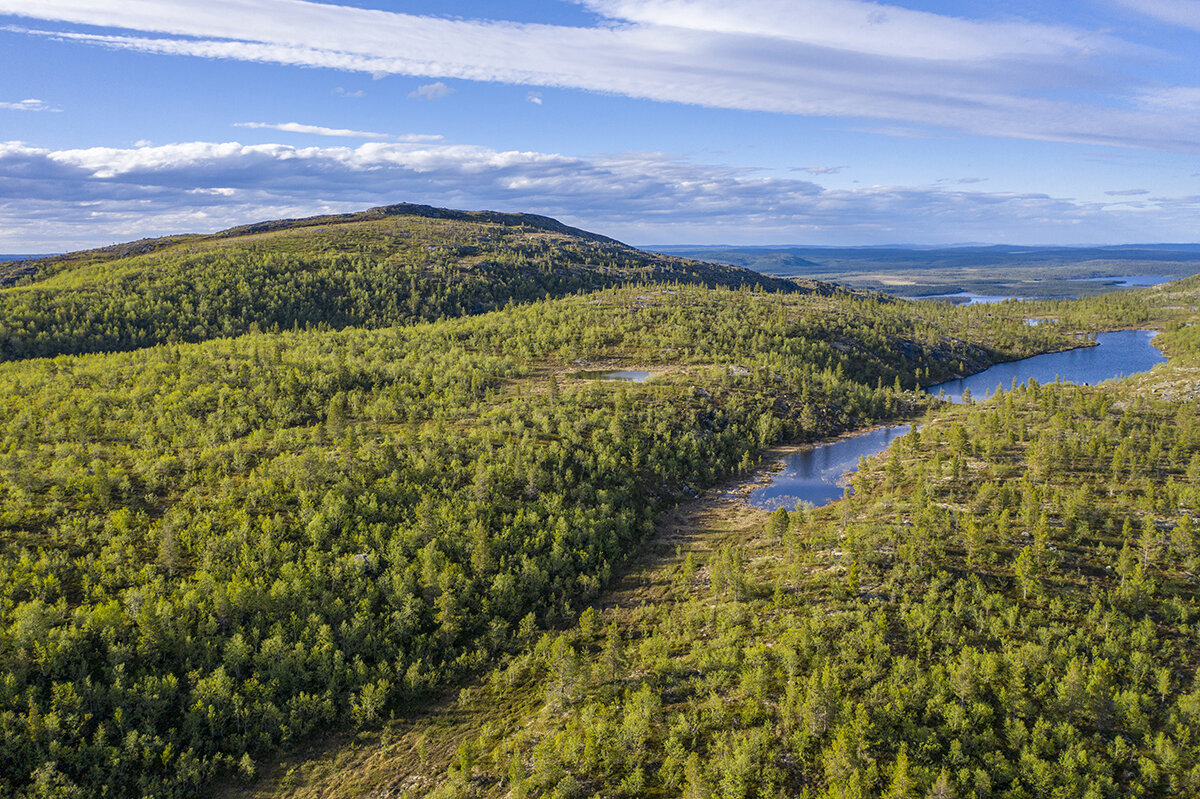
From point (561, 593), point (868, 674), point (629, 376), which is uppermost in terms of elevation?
point (629, 376)

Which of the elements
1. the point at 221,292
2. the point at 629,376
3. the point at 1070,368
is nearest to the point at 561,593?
the point at 629,376

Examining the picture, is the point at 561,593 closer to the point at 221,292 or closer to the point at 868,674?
the point at 868,674

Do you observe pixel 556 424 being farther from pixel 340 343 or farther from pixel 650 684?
pixel 340 343

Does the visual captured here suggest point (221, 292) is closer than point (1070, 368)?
Yes

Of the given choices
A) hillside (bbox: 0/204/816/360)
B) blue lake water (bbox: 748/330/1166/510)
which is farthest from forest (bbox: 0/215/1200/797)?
hillside (bbox: 0/204/816/360)

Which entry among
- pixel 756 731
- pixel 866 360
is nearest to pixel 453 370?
pixel 756 731

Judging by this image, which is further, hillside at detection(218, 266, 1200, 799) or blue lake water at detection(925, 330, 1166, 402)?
blue lake water at detection(925, 330, 1166, 402)

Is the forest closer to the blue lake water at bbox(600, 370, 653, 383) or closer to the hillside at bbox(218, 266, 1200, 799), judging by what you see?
the hillside at bbox(218, 266, 1200, 799)
